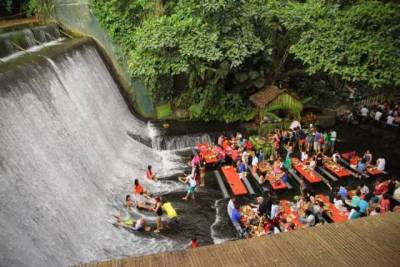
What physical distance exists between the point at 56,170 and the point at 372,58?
1263cm

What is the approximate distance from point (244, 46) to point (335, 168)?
6.93 metres

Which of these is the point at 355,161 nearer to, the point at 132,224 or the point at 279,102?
the point at 279,102

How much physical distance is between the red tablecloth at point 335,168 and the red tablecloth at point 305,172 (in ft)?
2.81

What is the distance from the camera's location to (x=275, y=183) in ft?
43.1

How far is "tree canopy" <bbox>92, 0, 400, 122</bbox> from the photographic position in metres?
13.7

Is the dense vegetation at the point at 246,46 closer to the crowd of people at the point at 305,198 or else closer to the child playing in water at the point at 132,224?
the crowd of people at the point at 305,198

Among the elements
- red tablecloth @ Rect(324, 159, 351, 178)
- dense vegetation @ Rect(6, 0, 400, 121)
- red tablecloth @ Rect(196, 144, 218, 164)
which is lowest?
red tablecloth @ Rect(324, 159, 351, 178)

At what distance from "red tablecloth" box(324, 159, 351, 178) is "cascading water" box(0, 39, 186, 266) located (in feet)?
21.2

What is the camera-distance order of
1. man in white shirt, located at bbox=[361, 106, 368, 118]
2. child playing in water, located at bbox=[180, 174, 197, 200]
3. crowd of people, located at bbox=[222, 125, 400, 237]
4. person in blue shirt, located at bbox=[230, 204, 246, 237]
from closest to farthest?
crowd of people, located at bbox=[222, 125, 400, 237], person in blue shirt, located at bbox=[230, 204, 246, 237], child playing in water, located at bbox=[180, 174, 197, 200], man in white shirt, located at bbox=[361, 106, 368, 118]

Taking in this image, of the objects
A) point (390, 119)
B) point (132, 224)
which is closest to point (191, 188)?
point (132, 224)

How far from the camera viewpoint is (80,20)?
62.6ft

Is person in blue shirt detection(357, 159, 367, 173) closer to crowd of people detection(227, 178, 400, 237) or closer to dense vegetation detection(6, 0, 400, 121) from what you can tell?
crowd of people detection(227, 178, 400, 237)

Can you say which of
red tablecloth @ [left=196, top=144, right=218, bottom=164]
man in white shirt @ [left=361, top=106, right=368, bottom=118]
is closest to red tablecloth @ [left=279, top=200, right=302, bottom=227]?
red tablecloth @ [left=196, top=144, right=218, bottom=164]

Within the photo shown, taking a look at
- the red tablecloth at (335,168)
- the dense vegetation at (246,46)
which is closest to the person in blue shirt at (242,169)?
the red tablecloth at (335,168)
